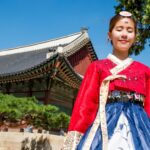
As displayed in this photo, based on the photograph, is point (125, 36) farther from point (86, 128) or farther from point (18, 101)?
point (18, 101)

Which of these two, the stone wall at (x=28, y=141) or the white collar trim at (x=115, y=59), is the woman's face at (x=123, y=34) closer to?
the white collar trim at (x=115, y=59)

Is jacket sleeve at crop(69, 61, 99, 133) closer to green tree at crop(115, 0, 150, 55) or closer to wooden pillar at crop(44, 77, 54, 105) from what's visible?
green tree at crop(115, 0, 150, 55)

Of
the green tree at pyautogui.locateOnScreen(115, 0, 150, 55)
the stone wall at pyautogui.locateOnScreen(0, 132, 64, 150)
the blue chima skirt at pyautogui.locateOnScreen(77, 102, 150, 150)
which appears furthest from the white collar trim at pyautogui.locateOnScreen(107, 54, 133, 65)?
the stone wall at pyautogui.locateOnScreen(0, 132, 64, 150)

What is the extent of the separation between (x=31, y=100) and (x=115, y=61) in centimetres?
970

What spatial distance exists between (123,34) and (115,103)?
514 mm

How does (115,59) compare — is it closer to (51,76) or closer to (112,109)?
(112,109)

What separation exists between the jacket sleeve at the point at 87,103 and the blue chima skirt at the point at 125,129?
0.09 metres

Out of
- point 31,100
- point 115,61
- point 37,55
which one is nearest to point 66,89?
point 37,55

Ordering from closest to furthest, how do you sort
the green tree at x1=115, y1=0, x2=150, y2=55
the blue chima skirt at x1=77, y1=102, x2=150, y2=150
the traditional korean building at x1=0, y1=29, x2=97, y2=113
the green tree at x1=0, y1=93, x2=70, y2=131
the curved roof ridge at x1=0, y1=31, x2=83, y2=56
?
1. the blue chima skirt at x1=77, y1=102, x2=150, y2=150
2. the green tree at x1=115, y1=0, x2=150, y2=55
3. the green tree at x1=0, y1=93, x2=70, y2=131
4. the traditional korean building at x1=0, y1=29, x2=97, y2=113
5. the curved roof ridge at x1=0, y1=31, x2=83, y2=56

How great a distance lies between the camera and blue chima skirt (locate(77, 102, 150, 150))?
2664 mm

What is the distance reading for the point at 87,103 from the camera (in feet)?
9.70

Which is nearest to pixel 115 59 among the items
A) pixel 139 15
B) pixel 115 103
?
pixel 115 103

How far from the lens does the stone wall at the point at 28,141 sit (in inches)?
550

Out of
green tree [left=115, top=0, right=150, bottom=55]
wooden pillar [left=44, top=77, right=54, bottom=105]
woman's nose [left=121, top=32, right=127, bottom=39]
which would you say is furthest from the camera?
wooden pillar [left=44, top=77, right=54, bottom=105]
